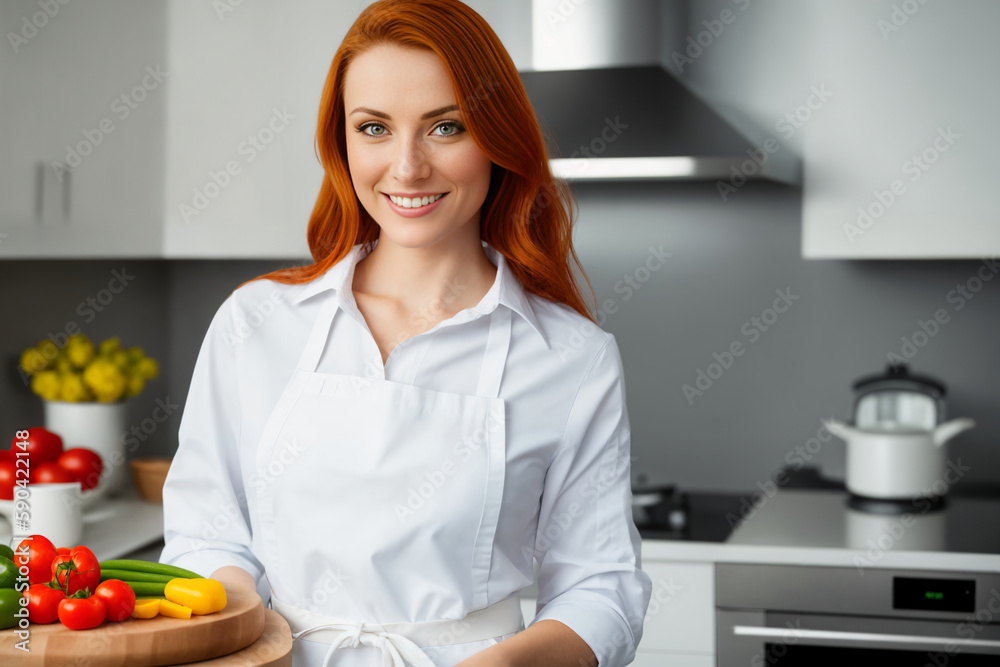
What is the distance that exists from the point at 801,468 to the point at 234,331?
1.85 metres

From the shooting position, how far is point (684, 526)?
2.12 meters

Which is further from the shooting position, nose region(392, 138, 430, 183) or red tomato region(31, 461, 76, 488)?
red tomato region(31, 461, 76, 488)

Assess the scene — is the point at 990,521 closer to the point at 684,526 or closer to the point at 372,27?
the point at 684,526

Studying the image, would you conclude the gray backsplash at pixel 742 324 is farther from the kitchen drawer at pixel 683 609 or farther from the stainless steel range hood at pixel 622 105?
the kitchen drawer at pixel 683 609

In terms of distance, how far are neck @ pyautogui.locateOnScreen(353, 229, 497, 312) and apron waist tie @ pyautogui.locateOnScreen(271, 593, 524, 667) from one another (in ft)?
1.13

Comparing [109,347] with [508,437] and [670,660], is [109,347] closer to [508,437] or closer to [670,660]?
[670,660]

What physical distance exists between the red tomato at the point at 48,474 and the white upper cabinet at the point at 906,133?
1631 mm

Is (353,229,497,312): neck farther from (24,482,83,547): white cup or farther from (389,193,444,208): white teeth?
(24,482,83,547): white cup

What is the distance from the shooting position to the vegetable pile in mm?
790

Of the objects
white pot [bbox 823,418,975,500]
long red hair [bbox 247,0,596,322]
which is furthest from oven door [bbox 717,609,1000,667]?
long red hair [bbox 247,0,596,322]

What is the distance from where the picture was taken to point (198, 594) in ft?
2.73

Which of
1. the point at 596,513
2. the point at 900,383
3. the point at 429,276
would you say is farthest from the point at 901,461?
the point at 429,276

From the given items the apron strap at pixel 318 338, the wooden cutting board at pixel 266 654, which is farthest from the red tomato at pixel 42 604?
the apron strap at pixel 318 338

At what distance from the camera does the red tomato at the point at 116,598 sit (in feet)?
2.66
